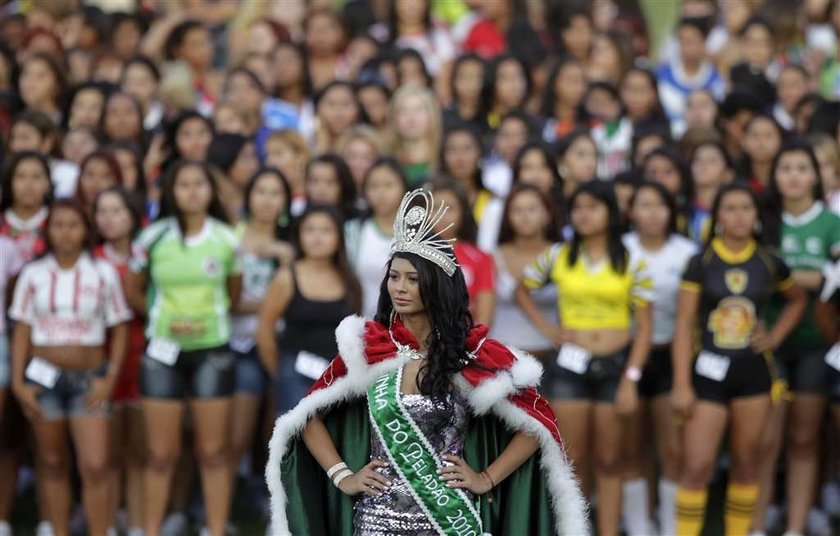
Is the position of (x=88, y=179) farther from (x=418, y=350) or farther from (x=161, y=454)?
(x=418, y=350)

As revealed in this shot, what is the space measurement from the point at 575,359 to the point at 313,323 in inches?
57.6

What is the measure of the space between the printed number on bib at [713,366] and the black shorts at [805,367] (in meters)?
0.67

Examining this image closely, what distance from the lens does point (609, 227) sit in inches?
364

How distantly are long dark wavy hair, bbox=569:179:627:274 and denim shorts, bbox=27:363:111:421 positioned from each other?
110 inches

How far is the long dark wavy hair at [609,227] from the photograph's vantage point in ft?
30.2

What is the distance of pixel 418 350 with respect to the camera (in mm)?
6004

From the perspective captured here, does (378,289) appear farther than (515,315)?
No

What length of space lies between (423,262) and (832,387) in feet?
14.5

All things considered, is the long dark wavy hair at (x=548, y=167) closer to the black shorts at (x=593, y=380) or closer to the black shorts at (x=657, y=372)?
the black shorts at (x=657, y=372)

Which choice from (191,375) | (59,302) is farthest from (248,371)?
(59,302)

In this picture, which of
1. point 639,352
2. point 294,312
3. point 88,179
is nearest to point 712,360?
point 639,352

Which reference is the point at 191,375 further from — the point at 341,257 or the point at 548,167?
the point at 548,167

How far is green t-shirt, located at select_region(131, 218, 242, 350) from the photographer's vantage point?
9.22 m

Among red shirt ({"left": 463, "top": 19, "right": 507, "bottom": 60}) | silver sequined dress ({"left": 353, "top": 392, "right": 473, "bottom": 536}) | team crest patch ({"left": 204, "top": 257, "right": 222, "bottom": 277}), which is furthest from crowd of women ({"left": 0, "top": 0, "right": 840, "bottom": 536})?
silver sequined dress ({"left": 353, "top": 392, "right": 473, "bottom": 536})
